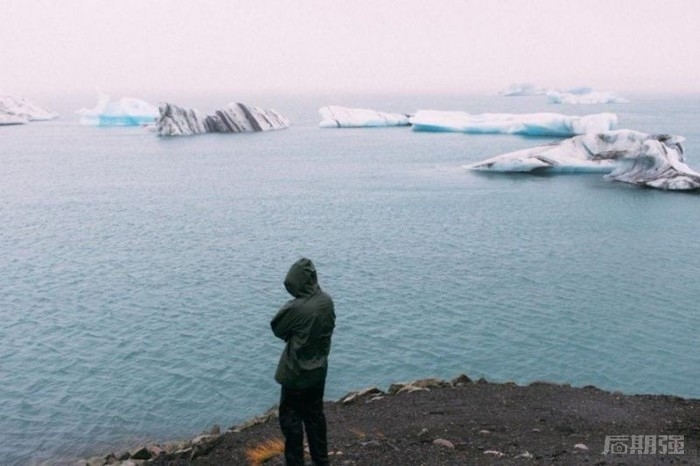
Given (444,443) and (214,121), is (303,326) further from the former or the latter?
(214,121)

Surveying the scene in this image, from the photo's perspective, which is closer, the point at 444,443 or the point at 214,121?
the point at 444,443

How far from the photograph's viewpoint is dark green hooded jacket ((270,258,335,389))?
988 centimetres

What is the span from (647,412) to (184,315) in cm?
1986

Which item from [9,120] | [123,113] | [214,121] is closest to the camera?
[214,121]

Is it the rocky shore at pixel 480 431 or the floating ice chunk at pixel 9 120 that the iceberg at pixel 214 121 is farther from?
the rocky shore at pixel 480 431

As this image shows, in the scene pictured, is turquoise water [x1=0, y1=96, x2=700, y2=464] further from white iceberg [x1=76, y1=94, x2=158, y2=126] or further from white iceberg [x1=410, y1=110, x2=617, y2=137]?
white iceberg [x1=76, y1=94, x2=158, y2=126]

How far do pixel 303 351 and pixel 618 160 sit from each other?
60800 mm

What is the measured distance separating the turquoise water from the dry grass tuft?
7.94 meters

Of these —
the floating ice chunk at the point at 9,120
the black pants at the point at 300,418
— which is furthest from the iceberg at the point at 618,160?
the floating ice chunk at the point at 9,120

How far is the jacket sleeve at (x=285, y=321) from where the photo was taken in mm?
9891

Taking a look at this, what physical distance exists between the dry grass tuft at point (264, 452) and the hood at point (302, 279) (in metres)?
3.86

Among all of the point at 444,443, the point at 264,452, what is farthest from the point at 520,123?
the point at 264,452

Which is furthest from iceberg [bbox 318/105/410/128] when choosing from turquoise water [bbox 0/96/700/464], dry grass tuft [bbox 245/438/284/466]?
dry grass tuft [bbox 245/438/284/466]

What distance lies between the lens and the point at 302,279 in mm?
9828
